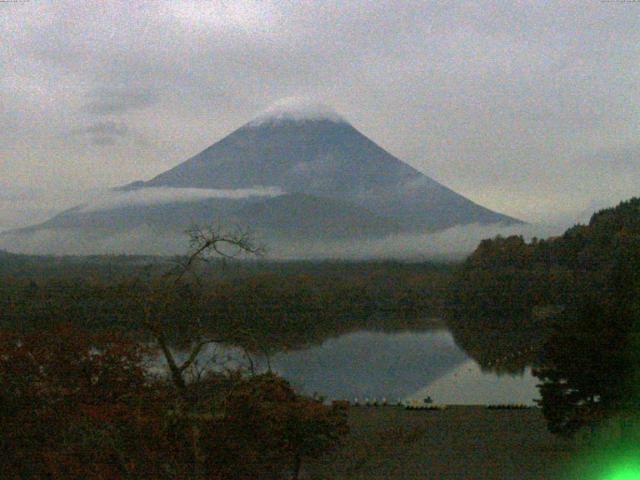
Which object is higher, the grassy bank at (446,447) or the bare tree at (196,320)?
the bare tree at (196,320)

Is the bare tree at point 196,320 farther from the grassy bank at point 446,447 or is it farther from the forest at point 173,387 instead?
the grassy bank at point 446,447

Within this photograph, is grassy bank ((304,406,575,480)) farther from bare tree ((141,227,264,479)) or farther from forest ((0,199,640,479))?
bare tree ((141,227,264,479))

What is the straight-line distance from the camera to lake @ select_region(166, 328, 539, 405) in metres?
12.3

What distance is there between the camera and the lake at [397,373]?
40.4ft

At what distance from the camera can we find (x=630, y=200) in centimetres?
3052

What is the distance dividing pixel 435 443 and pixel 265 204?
41234 mm

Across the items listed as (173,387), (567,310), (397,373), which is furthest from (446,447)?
(397,373)

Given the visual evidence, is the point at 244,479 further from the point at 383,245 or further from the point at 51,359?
the point at 383,245

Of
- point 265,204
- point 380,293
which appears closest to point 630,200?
point 380,293

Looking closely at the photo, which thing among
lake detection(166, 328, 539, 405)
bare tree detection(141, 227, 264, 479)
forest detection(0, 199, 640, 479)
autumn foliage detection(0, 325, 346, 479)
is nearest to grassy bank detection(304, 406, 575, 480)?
forest detection(0, 199, 640, 479)

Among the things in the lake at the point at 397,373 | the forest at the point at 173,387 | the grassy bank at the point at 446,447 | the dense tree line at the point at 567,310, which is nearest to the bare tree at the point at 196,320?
the forest at the point at 173,387

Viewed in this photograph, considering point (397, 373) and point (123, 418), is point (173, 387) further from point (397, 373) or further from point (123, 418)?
point (397, 373)

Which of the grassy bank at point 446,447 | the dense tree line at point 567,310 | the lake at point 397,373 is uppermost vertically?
the dense tree line at point 567,310

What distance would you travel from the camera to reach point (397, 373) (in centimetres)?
1541
